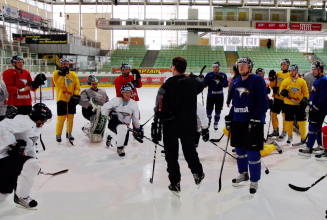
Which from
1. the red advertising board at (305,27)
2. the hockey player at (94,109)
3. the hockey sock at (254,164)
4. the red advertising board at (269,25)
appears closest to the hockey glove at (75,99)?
the hockey player at (94,109)

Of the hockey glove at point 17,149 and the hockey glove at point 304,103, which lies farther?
the hockey glove at point 304,103

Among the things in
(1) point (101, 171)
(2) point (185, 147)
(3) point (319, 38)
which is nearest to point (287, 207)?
(2) point (185, 147)

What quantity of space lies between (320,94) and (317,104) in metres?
0.15

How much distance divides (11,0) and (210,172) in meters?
23.9

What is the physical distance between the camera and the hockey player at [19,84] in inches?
170

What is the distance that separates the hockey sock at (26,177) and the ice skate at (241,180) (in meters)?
2.09

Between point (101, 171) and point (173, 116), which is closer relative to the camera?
point (173, 116)

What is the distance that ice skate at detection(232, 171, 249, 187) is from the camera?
320 centimetres

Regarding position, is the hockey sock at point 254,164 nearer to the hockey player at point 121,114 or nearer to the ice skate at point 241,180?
the ice skate at point 241,180

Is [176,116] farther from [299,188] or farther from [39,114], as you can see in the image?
[299,188]

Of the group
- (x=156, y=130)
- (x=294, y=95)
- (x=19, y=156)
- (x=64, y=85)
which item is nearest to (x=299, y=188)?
(x=156, y=130)

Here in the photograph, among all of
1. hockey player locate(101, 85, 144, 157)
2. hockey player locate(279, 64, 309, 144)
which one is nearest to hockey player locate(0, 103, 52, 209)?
hockey player locate(101, 85, 144, 157)

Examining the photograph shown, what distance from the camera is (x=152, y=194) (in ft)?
9.71

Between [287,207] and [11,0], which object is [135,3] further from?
[287,207]
